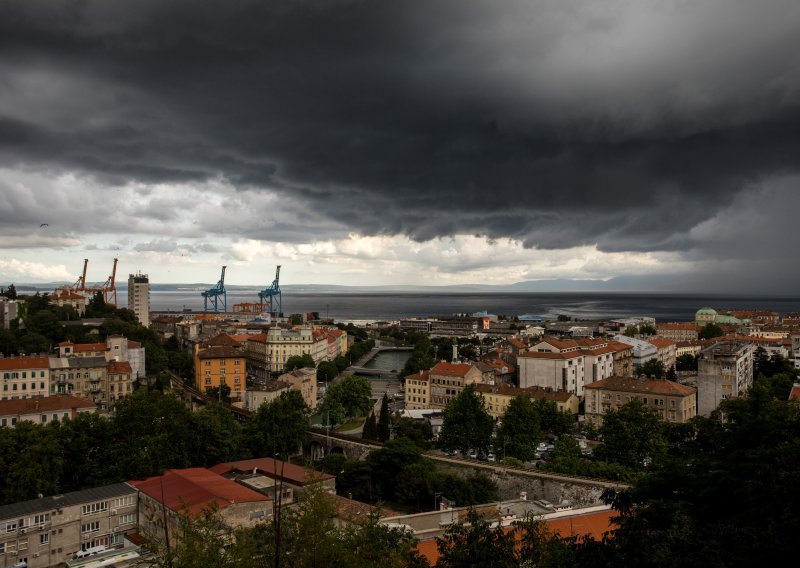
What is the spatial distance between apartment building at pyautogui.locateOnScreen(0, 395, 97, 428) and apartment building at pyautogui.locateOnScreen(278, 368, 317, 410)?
11.5m

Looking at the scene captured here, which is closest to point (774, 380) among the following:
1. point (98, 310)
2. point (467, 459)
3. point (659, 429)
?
point (659, 429)

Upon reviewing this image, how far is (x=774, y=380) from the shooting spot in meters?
28.4

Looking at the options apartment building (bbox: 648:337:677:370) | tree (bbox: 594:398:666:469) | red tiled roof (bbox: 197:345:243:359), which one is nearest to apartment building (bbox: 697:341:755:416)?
tree (bbox: 594:398:666:469)

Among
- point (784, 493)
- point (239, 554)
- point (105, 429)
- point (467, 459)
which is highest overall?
point (784, 493)

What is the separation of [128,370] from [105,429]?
1173 centimetres

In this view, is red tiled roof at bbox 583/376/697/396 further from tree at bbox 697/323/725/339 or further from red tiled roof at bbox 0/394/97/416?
tree at bbox 697/323/725/339

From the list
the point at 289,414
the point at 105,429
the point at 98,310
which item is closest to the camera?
the point at 105,429

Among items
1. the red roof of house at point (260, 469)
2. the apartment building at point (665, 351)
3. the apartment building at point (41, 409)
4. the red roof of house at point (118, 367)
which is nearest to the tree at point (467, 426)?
the red roof of house at point (260, 469)

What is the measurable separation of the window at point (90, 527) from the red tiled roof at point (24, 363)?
46.7 feet

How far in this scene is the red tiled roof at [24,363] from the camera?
2606 cm

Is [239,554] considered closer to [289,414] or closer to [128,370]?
[289,414]

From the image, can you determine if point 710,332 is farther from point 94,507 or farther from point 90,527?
point 90,527

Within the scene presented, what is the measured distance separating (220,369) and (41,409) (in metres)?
14.5

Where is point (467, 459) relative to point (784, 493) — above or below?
below
